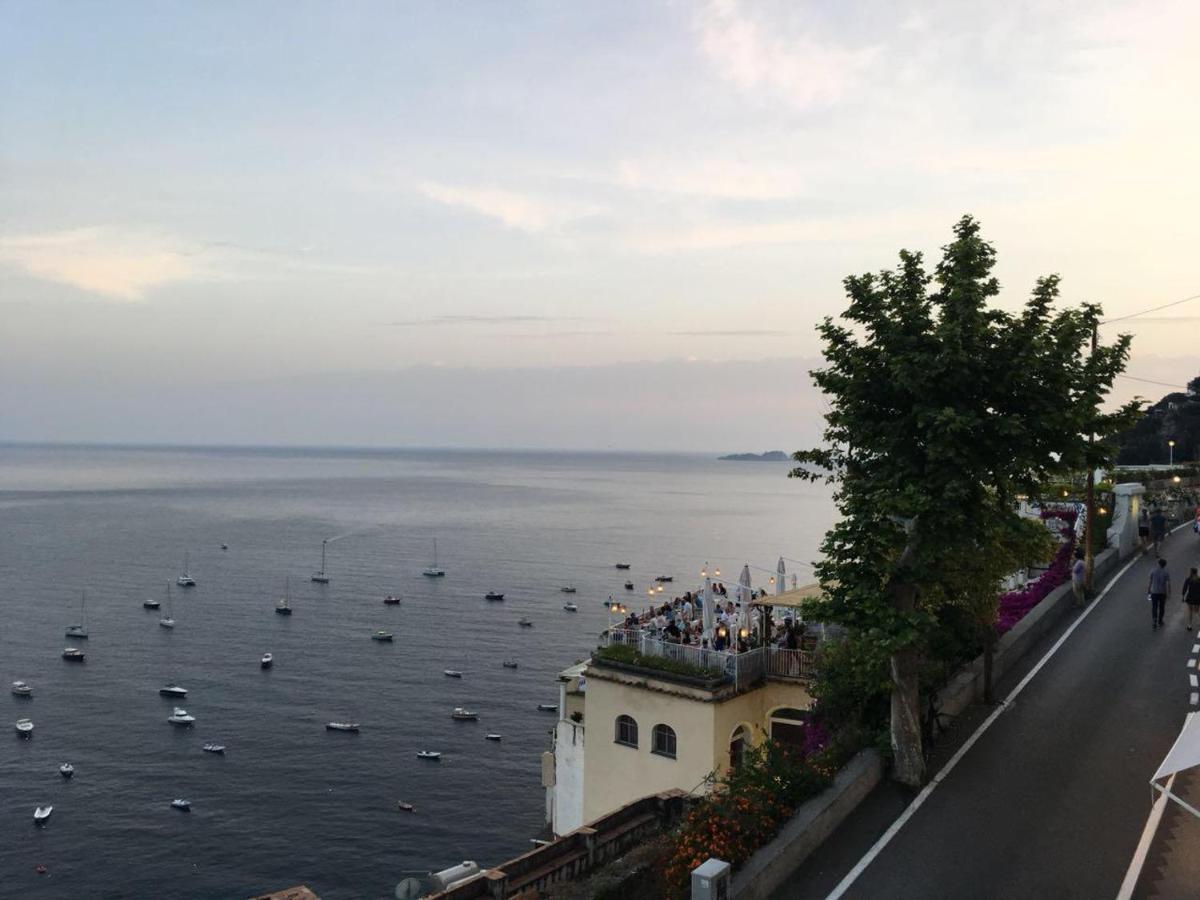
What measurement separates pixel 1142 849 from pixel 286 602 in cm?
8277

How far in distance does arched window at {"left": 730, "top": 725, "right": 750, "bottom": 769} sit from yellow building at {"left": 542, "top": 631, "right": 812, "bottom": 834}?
26mm

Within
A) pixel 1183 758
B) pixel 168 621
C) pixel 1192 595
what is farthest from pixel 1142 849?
pixel 168 621

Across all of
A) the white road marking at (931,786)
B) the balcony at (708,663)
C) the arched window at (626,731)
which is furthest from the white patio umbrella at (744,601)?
the white road marking at (931,786)

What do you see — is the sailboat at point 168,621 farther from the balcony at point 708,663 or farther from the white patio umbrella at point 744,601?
the white patio umbrella at point 744,601

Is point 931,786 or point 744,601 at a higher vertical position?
point 744,601

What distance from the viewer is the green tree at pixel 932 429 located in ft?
40.1

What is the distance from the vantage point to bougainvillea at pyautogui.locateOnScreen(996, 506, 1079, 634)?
75.1ft

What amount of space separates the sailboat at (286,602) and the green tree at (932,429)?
75.7 meters

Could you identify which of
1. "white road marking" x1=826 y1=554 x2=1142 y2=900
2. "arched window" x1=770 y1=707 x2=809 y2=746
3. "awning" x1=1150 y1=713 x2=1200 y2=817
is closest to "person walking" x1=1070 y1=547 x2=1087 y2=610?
"white road marking" x1=826 y1=554 x2=1142 y2=900

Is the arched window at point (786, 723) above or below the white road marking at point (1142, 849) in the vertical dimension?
below

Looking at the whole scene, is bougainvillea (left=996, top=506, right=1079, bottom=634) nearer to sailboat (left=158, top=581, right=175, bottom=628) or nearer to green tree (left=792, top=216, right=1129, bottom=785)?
green tree (left=792, top=216, right=1129, bottom=785)

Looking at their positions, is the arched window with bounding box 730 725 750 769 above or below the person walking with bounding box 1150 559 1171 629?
below

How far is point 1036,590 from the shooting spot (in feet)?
86.3

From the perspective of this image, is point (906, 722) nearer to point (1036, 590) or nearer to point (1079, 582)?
point (1036, 590)
